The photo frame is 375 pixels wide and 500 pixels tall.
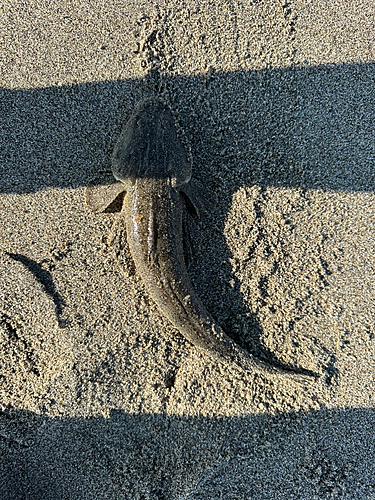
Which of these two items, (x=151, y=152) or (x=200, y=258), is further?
(x=200, y=258)

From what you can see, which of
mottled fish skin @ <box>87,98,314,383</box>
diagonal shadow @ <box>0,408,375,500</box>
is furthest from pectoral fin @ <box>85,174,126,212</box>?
diagonal shadow @ <box>0,408,375,500</box>

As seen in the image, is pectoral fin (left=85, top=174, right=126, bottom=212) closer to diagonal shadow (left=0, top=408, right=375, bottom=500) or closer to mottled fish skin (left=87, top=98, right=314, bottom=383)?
mottled fish skin (left=87, top=98, right=314, bottom=383)

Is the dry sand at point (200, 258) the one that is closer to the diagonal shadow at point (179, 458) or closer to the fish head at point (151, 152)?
the diagonal shadow at point (179, 458)

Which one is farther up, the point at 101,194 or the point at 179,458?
the point at 101,194

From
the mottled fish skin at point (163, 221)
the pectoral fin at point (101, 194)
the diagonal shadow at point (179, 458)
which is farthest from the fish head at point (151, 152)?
the diagonal shadow at point (179, 458)

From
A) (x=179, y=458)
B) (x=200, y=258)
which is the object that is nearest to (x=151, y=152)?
(x=200, y=258)

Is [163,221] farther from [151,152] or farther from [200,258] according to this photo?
[151,152]
